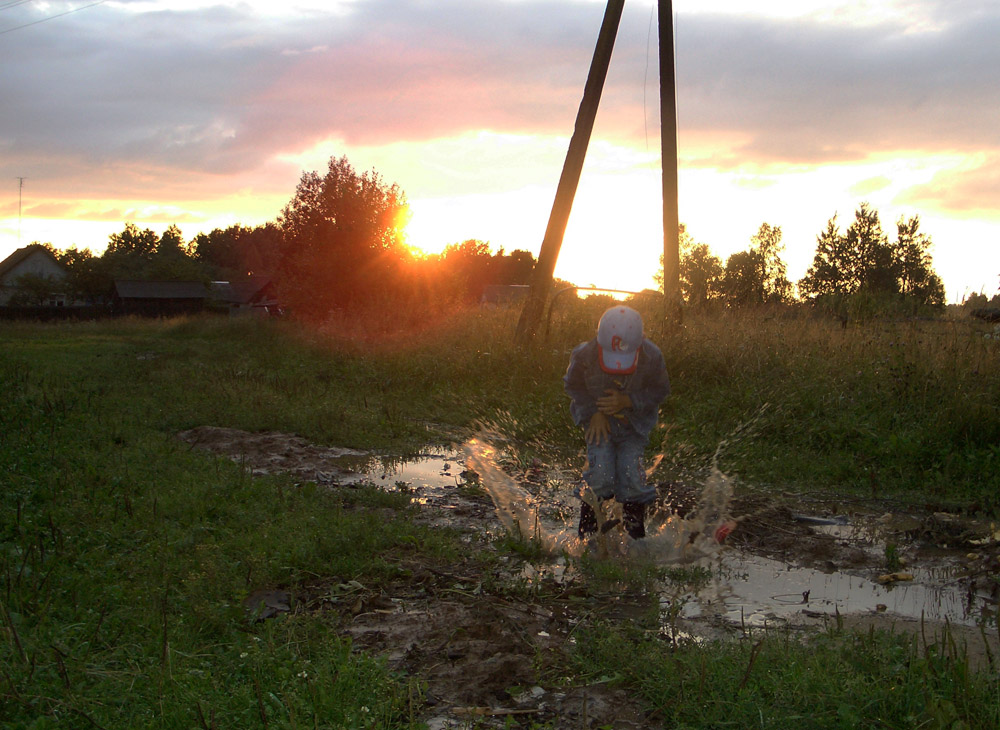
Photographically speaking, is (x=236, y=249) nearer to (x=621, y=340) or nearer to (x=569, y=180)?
(x=569, y=180)

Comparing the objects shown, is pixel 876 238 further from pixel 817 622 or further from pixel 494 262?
pixel 817 622

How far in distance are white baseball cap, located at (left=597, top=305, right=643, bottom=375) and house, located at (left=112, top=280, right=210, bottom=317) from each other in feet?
201

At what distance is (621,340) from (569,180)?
696cm

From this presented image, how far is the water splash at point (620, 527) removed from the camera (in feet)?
18.5

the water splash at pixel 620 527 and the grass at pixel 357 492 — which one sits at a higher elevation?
the grass at pixel 357 492

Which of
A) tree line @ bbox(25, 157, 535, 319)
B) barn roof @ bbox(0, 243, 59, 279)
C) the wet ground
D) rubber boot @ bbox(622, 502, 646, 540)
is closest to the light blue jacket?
rubber boot @ bbox(622, 502, 646, 540)

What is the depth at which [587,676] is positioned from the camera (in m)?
3.44

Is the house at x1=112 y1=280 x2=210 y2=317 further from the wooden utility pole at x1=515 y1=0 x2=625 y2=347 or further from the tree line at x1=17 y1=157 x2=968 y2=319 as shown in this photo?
the wooden utility pole at x1=515 y1=0 x2=625 y2=347

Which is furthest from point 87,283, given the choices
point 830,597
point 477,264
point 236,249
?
point 830,597

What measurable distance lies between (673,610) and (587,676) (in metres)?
1.05

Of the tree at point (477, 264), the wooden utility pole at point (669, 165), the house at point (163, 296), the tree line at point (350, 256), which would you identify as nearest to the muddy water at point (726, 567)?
the wooden utility pole at point (669, 165)

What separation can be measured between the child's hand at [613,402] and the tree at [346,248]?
26576 mm

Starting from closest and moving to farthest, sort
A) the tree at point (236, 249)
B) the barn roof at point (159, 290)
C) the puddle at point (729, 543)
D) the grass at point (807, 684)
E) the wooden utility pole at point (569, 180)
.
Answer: the grass at point (807, 684) → the puddle at point (729, 543) → the wooden utility pole at point (569, 180) → the barn roof at point (159, 290) → the tree at point (236, 249)

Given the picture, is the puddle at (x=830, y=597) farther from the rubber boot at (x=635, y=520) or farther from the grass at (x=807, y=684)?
the grass at (x=807, y=684)
